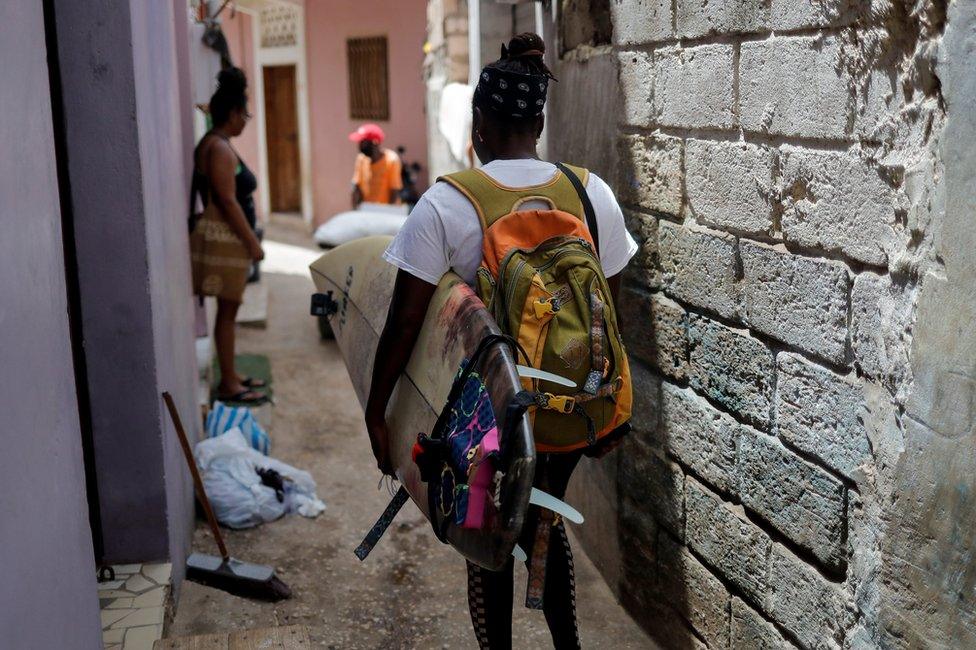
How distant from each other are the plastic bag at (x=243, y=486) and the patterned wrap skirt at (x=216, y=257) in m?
1.08

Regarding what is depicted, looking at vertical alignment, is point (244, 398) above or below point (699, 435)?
below

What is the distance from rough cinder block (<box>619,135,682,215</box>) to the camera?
10.3ft

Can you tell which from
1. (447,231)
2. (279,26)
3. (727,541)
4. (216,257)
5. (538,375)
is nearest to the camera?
(538,375)

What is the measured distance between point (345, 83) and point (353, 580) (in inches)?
495

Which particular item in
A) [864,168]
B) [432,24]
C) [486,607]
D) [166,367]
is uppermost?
[432,24]

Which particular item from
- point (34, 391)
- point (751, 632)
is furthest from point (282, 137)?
point (34, 391)

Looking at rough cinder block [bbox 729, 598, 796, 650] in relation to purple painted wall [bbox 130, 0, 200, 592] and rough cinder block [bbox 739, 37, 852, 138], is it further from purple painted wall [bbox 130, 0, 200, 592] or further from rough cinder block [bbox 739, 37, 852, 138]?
purple painted wall [bbox 130, 0, 200, 592]

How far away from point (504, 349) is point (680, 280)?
108 centimetres

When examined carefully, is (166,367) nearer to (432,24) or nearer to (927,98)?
(927,98)

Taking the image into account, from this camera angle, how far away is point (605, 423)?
248 centimetres

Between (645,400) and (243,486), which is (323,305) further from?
(243,486)

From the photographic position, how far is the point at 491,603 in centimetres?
265

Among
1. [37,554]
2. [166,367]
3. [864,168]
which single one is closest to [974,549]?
[864,168]

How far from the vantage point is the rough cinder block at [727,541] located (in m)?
2.72
